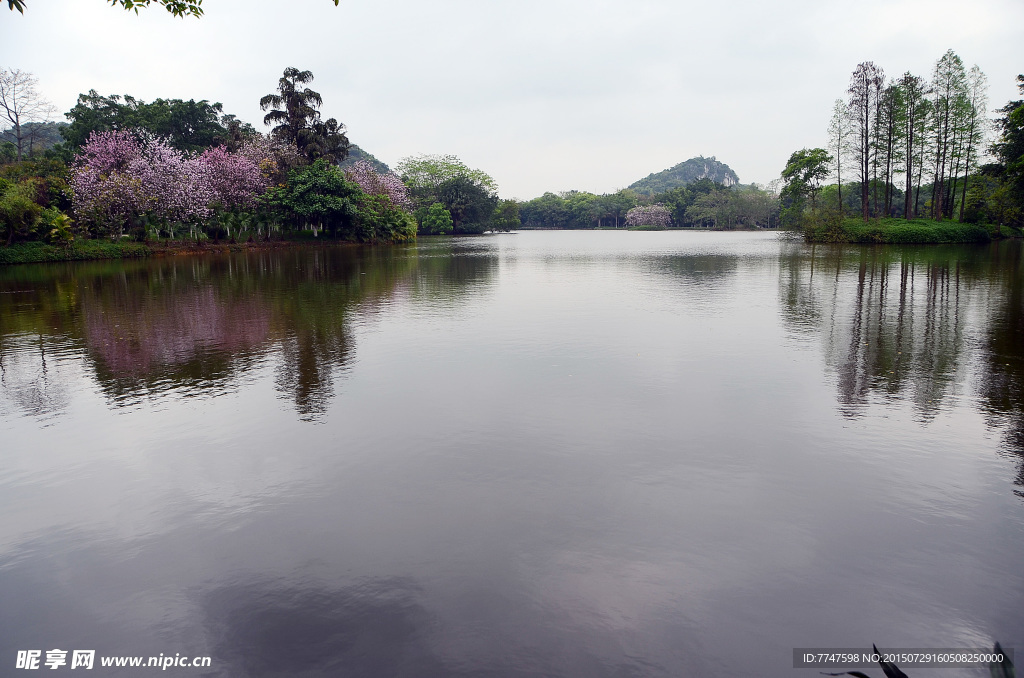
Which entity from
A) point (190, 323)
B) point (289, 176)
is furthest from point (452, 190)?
point (190, 323)

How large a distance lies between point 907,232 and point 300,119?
4954cm

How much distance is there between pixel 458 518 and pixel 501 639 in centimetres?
144

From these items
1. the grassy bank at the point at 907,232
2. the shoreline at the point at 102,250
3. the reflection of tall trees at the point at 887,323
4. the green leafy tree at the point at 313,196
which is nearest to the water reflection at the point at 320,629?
the reflection of tall trees at the point at 887,323

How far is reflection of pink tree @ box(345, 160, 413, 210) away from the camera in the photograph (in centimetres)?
6047

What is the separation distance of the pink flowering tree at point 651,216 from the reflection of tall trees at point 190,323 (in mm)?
114260

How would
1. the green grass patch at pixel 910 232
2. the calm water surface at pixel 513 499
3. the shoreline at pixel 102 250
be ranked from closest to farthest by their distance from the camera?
the calm water surface at pixel 513 499, the shoreline at pixel 102 250, the green grass patch at pixel 910 232

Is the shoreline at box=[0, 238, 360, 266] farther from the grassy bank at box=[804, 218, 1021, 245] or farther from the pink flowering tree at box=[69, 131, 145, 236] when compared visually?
the grassy bank at box=[804, 218, 1021, 245]

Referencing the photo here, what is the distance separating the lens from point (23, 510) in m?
5.54

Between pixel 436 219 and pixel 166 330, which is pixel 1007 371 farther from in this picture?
pixel 436 219

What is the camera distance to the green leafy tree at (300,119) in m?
51.2

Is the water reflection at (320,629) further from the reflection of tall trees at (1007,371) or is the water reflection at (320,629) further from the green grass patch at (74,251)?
the green grass patch at (74,251)

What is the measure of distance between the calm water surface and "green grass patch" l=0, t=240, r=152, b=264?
27.8 m

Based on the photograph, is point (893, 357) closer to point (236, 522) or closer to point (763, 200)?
point (236, 522)

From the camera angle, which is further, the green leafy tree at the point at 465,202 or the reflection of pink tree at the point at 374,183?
the green leafy tree at the point at 465,202
